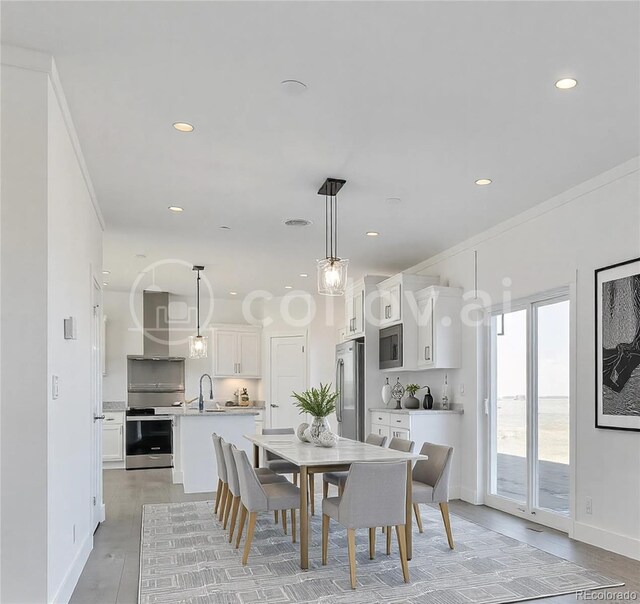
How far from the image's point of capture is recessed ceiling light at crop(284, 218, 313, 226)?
18.9 ft

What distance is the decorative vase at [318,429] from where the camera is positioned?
4914 millimetres

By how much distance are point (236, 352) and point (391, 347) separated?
13.5 feet

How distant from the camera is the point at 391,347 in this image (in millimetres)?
7359

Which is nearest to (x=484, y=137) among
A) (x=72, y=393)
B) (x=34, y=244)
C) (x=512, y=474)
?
(x=34, y=244)

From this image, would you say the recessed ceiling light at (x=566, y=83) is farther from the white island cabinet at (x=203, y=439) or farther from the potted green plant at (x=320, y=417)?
the white island cabinet at (x=203, y=439)

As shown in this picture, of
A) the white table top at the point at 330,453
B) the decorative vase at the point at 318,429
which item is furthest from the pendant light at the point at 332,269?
the white table top at the point at 330,453

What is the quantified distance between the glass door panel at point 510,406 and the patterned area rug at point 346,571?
0.92m

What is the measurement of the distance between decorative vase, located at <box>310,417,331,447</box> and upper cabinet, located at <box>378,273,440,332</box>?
2407mm

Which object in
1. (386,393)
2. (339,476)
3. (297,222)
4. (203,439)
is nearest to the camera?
(339,476)

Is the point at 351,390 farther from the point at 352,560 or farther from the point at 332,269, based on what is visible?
the point at 352,560

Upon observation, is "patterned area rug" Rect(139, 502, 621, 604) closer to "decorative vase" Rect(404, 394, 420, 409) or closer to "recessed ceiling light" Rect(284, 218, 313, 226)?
"decorative vase" Rect(404, 394, 420, 409)

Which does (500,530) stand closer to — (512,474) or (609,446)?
(512,474)

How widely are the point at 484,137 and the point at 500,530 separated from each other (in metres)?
3.20

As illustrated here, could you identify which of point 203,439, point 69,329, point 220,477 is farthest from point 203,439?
point 69,329
